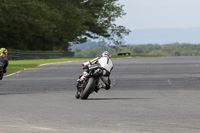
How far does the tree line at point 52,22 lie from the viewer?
75625 mm

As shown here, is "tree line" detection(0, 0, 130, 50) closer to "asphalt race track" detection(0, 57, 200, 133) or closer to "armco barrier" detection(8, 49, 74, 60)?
"armco barrier" detection(8, 49, 74, 60)

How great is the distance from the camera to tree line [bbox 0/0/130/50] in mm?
75625

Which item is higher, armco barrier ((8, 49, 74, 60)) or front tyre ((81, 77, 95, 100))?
front tyre ((81, 77, 95, 100))

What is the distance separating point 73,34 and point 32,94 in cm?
6794

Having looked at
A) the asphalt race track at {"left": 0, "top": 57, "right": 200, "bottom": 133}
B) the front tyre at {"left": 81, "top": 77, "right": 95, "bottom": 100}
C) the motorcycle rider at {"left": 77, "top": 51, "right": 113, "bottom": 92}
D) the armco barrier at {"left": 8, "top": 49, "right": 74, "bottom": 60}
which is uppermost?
the motorcycle rider at {"left": 77, "top": 51, "right": 113, "bottom": 92}

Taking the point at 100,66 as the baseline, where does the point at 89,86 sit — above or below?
below

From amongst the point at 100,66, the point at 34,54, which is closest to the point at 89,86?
the point at 100,66

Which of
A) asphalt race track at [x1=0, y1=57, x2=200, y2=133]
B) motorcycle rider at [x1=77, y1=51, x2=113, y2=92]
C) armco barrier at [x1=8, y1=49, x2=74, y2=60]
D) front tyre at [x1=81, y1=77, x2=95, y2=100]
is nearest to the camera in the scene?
asphalt race track at [x1=0, y1=57, x2=200, y2=133]

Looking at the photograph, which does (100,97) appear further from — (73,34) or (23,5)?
(73,34)

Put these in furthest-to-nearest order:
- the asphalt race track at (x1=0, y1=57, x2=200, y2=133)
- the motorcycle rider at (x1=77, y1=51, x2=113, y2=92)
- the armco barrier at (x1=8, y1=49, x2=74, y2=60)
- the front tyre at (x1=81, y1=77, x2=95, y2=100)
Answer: the armco barrier at (x1=8, y1=49, x2=74, y2=60) → the motorcycle rider at (x1=77, y1=51, x2=113, y2=92) → the front tyre at (x1=81, y1=77, x2=95, y2=100) → the asphalt race track at (x1=0, y1=57, x2=200, y2=133)

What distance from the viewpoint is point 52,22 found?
84.2 meters

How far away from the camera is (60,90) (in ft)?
78.4

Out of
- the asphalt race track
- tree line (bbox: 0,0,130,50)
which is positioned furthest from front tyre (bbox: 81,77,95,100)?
tree line (bbox: 0,0,130,50)

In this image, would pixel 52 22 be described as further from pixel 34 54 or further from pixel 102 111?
pixel 102 111
